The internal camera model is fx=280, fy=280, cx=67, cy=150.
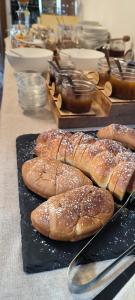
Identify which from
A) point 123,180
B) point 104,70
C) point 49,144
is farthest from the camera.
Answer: point 104,70

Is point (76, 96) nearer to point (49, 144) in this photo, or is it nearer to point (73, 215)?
point (49, 144)

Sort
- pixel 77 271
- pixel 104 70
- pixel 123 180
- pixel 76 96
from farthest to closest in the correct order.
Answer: pixel 104 70
pixel 76 96
pixel 123 180
pixel 77 271

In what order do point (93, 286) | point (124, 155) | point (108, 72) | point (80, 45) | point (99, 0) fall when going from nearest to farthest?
point (93, 286), point (124, 155), point (108, 72), point (80, 45), point (99, 0)

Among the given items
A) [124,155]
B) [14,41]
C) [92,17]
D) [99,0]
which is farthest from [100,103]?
[92,17]

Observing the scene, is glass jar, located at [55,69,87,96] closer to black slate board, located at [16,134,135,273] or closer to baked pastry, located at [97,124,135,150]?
baked pastry, located at [97,124,135,150]

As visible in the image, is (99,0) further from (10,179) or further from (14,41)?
(10,179)

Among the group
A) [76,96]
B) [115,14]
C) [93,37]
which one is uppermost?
[115,14]

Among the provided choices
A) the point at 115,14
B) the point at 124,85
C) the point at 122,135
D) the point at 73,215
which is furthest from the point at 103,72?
the point at 115,14

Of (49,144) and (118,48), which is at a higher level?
(118,48)
